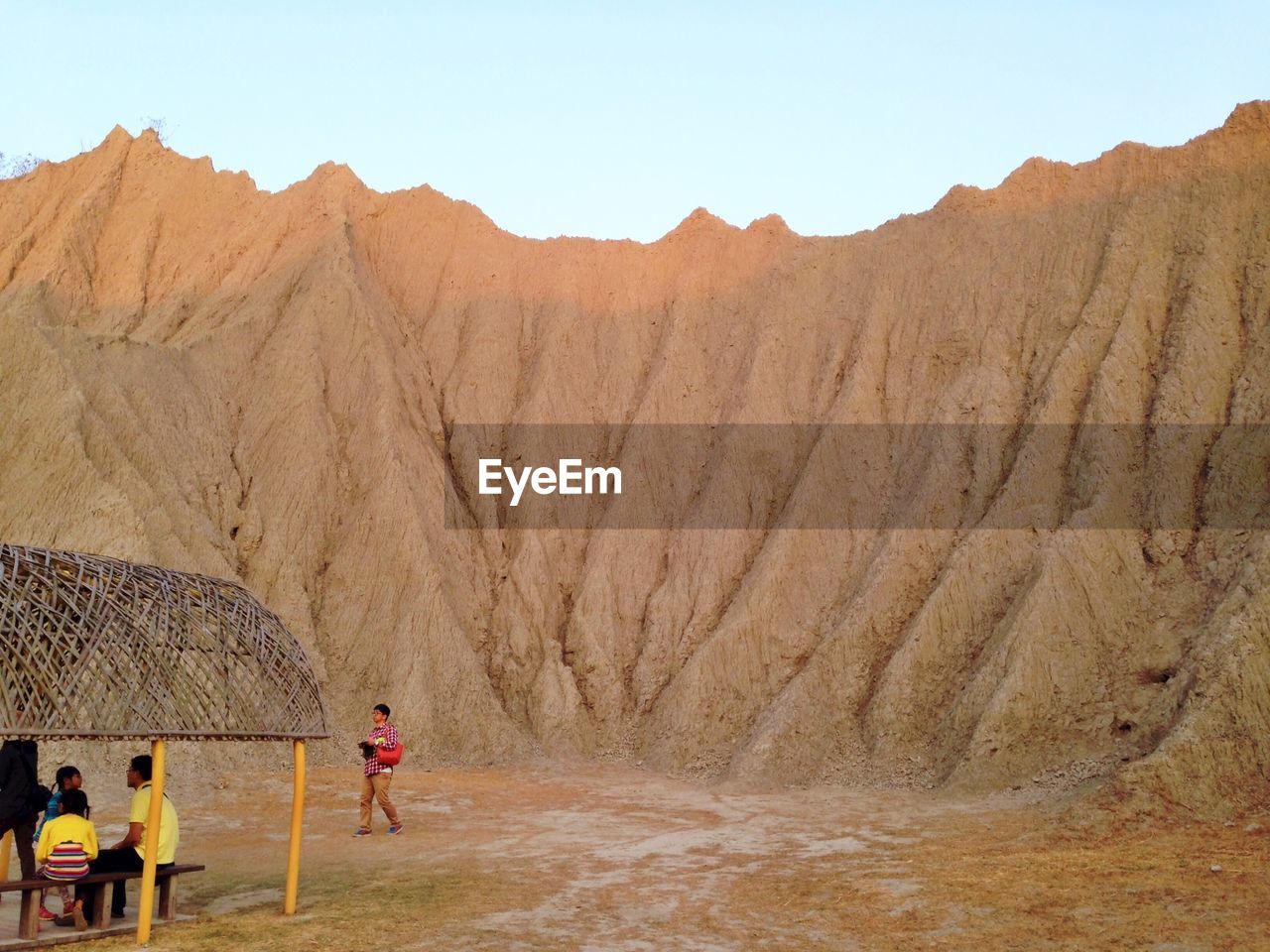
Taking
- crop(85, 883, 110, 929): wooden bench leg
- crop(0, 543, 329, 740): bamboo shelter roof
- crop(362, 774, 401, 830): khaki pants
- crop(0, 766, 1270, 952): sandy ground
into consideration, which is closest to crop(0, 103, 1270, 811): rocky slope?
crop(0, 766, 1270, 952): sandy ground

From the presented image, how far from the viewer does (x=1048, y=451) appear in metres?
27.7

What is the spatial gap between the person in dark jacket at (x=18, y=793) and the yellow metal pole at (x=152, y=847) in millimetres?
1580

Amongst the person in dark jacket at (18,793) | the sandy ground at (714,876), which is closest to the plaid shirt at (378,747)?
the sandy ground at (714,876)

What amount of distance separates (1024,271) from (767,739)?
15.2m

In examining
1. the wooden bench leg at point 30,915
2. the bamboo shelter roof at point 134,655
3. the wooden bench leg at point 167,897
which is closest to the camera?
the bamboo shelter roof at point 134,655

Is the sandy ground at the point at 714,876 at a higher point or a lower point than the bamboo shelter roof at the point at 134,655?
lower

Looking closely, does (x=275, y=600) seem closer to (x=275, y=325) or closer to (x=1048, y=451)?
(x=275, y=325)

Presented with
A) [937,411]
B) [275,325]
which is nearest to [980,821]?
[937,411]

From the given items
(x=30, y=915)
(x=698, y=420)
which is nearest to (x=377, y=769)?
(x=30, y=915)

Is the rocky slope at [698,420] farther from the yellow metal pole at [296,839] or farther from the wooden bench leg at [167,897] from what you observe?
the wooden bench leg at [167,897]

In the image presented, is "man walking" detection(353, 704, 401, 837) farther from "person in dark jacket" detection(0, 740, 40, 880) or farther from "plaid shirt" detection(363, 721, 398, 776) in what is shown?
"person in dark jacket" detection(0, 740, 40, 880)

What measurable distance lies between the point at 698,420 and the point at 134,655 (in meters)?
25.3

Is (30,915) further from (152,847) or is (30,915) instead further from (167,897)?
(167,897)

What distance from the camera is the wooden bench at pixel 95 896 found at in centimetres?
1076
